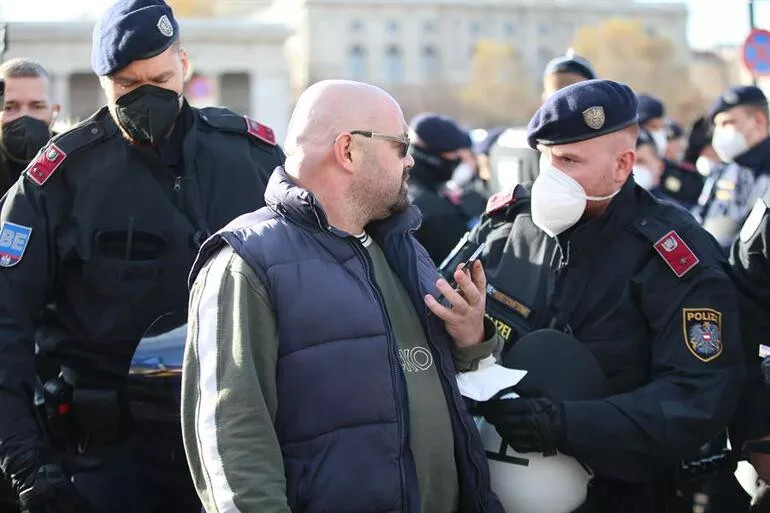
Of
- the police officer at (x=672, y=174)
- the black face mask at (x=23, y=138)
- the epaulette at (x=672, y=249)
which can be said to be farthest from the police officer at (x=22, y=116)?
the police officer at (x=672, y=174)

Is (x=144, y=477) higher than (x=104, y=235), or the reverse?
(x=104, y=235)

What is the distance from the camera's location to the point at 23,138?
484cm

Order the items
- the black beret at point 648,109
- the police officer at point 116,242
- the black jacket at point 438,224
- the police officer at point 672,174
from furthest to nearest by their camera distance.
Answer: the police officer at point 672,174 < the black beret at point 648,109 < the black jacket at point 438,224 < the police officer at point 116,242

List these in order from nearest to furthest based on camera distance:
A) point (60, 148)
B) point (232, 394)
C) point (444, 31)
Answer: point (232, 394) < point (60, 148) < point (444, 31)

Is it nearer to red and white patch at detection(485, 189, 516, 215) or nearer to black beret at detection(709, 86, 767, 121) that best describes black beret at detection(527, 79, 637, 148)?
red and white patch at detection(485, 189, 516, 215)

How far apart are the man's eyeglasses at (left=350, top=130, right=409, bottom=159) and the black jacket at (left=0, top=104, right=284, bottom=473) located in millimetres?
1190

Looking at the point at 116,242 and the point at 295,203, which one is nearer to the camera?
the point at 295,203

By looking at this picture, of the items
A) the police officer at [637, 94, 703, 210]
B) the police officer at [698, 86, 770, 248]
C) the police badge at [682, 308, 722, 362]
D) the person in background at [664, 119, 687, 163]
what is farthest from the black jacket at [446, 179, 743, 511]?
the person in background at [664, 119, 687, 163]

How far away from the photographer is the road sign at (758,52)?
11070 mm

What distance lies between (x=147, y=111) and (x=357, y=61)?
10213 cm

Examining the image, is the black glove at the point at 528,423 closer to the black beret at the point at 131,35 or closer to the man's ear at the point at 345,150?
the man's ear at the point at 345,150

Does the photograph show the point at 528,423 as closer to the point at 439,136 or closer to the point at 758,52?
the point at 439,136

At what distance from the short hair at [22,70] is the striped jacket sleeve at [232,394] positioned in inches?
105

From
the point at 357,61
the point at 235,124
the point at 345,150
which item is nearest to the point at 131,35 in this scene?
the point at 235,124
